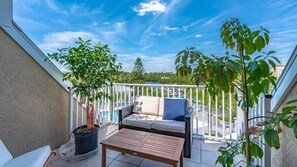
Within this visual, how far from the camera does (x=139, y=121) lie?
2.83m

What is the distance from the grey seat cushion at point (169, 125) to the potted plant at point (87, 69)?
1.13 meters

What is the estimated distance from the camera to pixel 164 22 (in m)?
5.89

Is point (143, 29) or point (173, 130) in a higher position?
point (143, 29)

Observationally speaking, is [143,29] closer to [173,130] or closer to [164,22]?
[164,22]

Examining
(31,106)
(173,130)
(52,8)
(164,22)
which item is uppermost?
(164,22)

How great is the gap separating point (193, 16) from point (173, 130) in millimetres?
4784

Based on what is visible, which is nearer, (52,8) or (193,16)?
(52,8)

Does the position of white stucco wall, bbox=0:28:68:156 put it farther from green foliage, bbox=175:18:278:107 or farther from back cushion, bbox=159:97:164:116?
green foliage, bbox=175:18:278:107

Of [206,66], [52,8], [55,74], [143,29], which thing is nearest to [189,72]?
[206,66]

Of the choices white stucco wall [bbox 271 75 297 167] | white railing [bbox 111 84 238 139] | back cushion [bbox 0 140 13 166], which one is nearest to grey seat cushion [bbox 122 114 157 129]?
white railing [bbox 111 84 238 139]

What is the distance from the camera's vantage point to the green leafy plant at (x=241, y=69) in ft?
2.98

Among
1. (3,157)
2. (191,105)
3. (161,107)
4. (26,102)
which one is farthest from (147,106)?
(3,157)

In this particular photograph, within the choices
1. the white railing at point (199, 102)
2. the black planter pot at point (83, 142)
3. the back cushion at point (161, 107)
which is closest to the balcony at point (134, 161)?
the black planter pot at point (83, 142)

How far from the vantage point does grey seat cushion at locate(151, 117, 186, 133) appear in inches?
99.0
